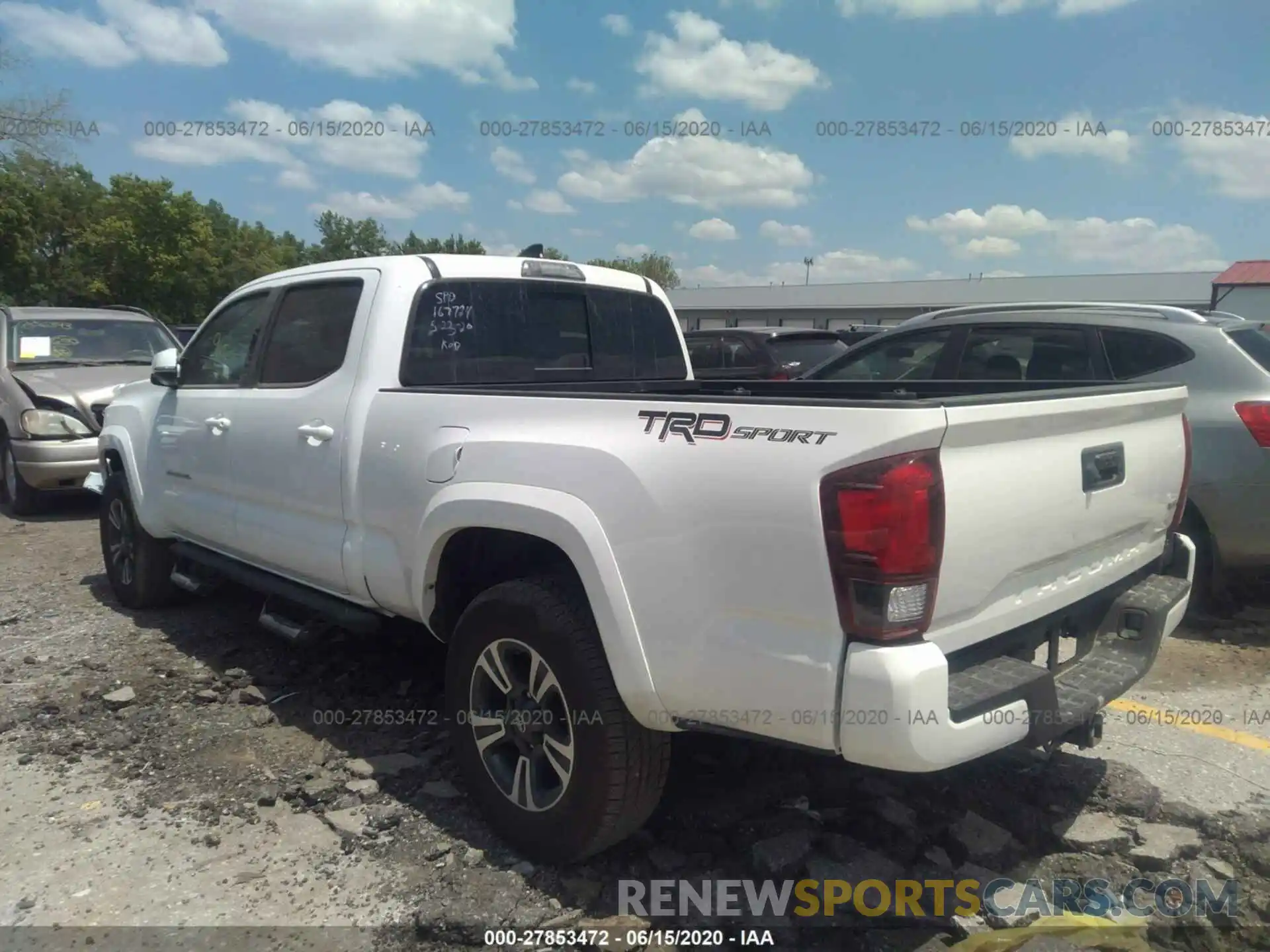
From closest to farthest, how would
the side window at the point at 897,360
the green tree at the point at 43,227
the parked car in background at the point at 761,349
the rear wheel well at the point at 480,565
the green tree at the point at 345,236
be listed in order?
the rear wheel well at the point at 480,565, the side window at the point at 897,360, the parked car in background at the point at 761,349, the green tree at the point at 43,227, the green tree at the point at 345,236

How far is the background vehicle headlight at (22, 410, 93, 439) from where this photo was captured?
27.7 feet

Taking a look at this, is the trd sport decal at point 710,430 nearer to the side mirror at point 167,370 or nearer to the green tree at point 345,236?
the side mirror at point 167,370

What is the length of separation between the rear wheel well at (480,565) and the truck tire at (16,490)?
717 centimetres

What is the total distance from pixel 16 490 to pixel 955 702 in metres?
9.40

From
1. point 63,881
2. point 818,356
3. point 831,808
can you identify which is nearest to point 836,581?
point 831,808

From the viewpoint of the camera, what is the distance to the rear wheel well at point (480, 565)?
3.06m

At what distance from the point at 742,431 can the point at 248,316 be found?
3339 mm

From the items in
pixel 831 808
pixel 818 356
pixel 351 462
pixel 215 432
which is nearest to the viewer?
pixel 831 808

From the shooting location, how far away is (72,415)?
8.55m

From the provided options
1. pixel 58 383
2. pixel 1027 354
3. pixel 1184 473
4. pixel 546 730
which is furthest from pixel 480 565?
pixel 58 383

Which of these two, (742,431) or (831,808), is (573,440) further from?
(831,808)

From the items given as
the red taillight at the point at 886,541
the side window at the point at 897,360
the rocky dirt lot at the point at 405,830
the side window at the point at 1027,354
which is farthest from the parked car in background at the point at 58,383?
the red taillight at the point at 886,541

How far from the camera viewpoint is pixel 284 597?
413 cm

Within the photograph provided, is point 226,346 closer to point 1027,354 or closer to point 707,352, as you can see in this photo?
point 1027,354
